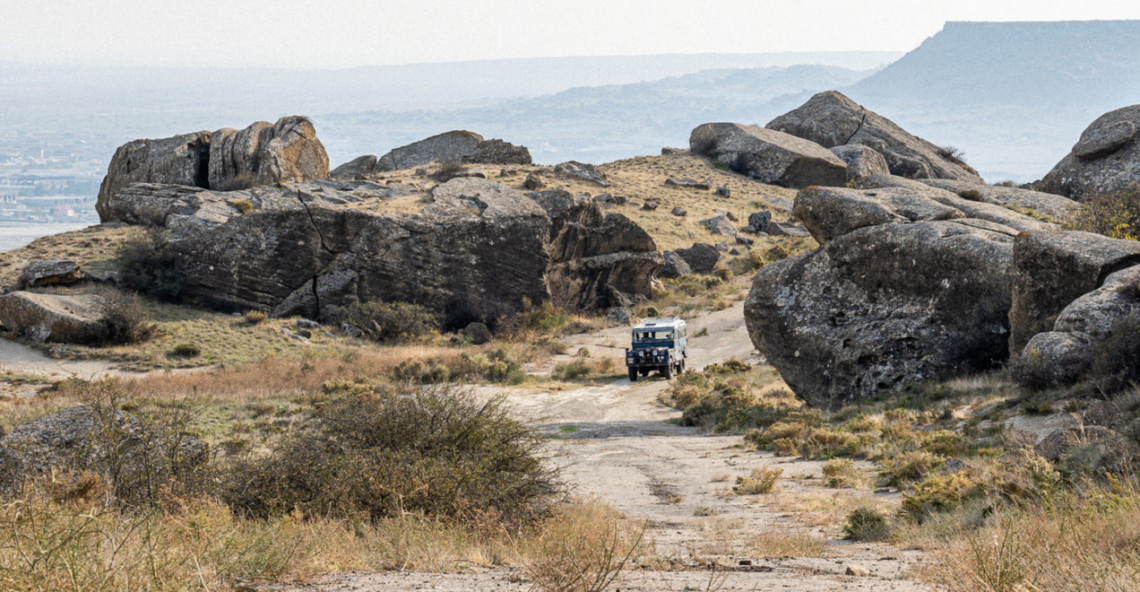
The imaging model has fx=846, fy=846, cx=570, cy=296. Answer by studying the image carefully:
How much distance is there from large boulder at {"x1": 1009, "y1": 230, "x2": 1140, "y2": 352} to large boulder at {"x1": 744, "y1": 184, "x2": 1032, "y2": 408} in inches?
48.6

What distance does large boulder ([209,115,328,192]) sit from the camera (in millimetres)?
42094

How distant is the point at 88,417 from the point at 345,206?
29.1 m

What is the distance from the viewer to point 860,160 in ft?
215

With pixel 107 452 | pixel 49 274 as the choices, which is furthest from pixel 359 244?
pixel 107 452

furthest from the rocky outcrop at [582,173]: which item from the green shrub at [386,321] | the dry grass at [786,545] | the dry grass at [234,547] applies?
the dry grass at [786,545]

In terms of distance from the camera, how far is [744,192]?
65312mm

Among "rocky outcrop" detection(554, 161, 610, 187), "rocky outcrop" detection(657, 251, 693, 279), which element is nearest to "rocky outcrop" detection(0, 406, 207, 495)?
"rocky outcrop" detection(657, 251, 693, 279)

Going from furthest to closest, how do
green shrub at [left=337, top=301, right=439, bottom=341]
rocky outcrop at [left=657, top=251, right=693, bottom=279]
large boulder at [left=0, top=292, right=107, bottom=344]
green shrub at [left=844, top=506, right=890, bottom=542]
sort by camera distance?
rocky outcrop at [left=657, top=251, right=693, bottom=279], green shrub at [left=337, top=301, right=439, bottom=341], large boulder at [left=0, top=292, right=107, bottom=344], green shrub at [left=844, top=506, right=890, bottom=542]

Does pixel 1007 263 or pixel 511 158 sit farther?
pixel 511 158

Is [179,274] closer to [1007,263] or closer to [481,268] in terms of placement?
[481,268]

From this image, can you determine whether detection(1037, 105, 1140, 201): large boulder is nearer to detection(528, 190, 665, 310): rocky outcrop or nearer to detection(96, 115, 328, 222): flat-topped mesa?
detection(528, 190, 665, 310): rocky outcrop

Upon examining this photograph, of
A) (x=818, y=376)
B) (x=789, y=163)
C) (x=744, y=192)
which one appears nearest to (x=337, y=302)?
(x=818, y=376)

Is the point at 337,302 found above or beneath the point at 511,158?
beneath

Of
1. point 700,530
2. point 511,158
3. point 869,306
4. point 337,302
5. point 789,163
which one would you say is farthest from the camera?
point 789,163
